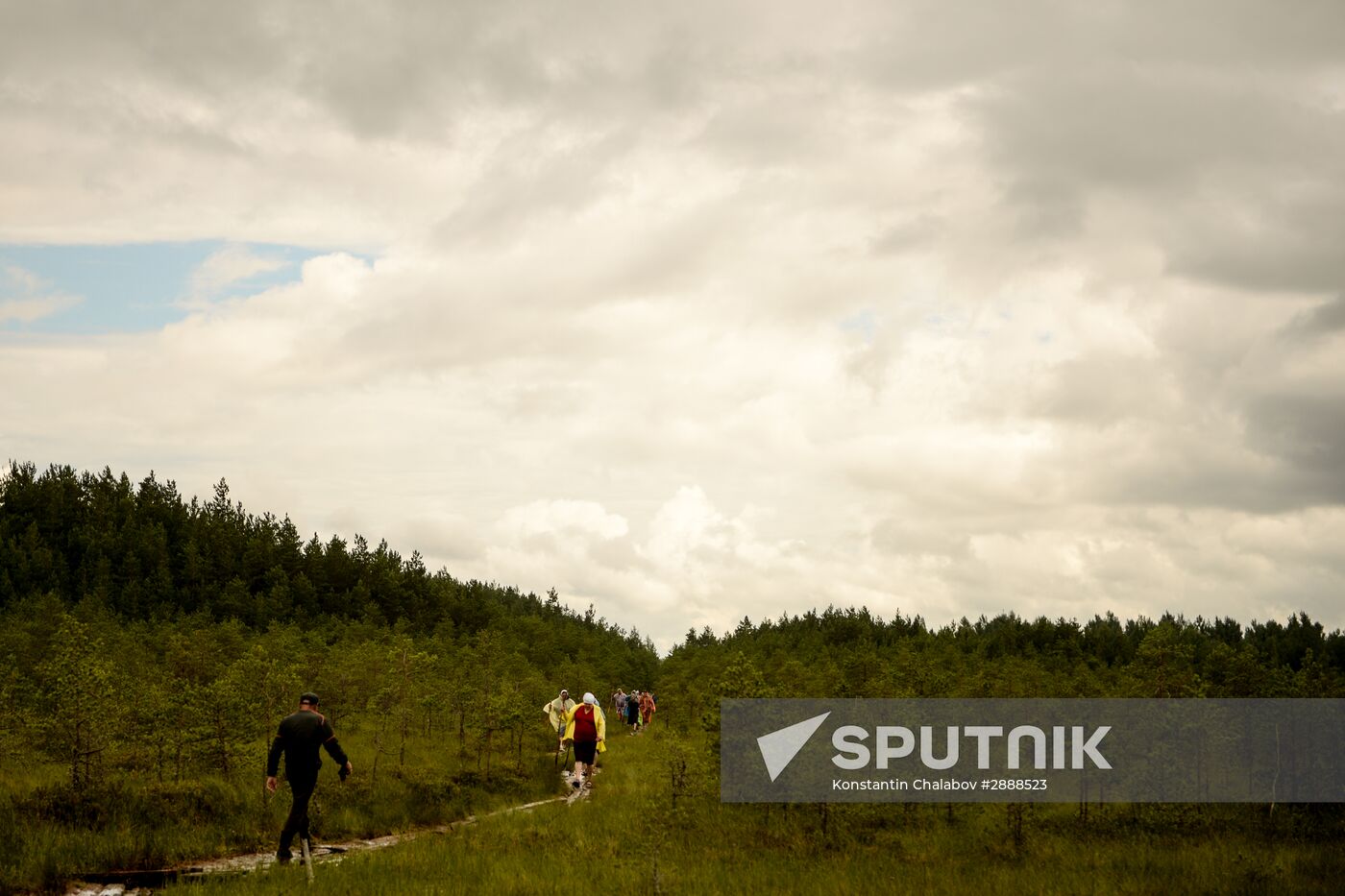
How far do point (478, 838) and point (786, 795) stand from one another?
6.32 metres

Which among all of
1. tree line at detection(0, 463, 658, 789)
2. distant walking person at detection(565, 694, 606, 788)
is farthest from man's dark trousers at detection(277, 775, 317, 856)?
distant walking person at detection(565, 694, 606, 788)

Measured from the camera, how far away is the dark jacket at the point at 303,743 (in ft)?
49.3

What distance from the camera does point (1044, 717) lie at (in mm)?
25703

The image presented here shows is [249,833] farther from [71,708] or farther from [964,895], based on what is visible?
[964,895]

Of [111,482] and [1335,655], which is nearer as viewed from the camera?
[1335,655]

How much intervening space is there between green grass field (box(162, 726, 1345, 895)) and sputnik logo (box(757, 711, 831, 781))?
83 cm

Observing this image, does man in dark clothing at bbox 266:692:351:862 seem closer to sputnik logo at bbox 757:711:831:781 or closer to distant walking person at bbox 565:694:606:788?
sputnik logo at bbox 757:711:831:781

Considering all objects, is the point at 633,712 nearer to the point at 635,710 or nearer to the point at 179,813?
the point at 635,710

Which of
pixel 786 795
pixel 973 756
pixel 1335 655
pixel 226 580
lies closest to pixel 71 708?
pixel 786 795

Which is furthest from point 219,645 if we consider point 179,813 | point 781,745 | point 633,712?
point 781,745

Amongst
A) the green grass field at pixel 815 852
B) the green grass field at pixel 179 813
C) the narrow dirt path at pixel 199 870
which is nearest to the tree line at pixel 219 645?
the green grass field at pixel 179 813

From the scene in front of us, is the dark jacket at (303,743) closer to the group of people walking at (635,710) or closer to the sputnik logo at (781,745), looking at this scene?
the sputnik logo at (781,745)

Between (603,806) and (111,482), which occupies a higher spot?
(111,482)

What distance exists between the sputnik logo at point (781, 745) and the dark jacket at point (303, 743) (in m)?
8.66
